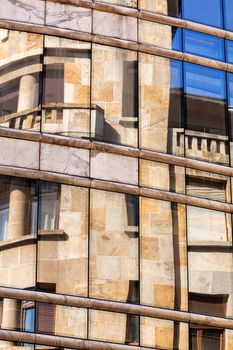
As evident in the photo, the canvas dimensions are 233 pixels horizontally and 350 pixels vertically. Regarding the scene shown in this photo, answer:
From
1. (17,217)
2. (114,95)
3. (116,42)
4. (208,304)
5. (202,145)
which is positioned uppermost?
(116,42)

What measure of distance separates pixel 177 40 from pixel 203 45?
0.78 meters

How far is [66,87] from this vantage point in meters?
29.9

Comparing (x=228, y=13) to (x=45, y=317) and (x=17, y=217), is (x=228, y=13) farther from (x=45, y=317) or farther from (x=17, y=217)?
(x=45, y=317)

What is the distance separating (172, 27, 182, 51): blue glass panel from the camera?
102 ft

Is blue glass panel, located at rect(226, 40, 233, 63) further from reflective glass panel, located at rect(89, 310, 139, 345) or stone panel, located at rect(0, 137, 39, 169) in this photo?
reflective glass panel, located at rect(89, 310, 139, 345)

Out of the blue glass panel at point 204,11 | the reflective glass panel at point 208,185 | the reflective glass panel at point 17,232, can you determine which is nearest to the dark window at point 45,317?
the reflective glass panel at point 17,232

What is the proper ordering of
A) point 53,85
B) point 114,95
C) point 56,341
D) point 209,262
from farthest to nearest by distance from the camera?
point 114,95, point 53,85, point 209,262, point 56,341

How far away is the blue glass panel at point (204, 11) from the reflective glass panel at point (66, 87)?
10.4 feet

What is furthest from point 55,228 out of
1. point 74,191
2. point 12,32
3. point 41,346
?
point 12,32

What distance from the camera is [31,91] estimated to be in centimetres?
2959

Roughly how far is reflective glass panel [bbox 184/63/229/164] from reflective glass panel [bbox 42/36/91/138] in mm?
2783

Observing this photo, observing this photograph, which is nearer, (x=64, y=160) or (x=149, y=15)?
(x=64, y=160)

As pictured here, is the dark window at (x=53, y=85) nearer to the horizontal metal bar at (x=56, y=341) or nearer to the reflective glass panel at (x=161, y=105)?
the reflective glass panel at (x=161, y=105)

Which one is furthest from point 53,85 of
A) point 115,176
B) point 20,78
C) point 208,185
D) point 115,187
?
point 208,185
